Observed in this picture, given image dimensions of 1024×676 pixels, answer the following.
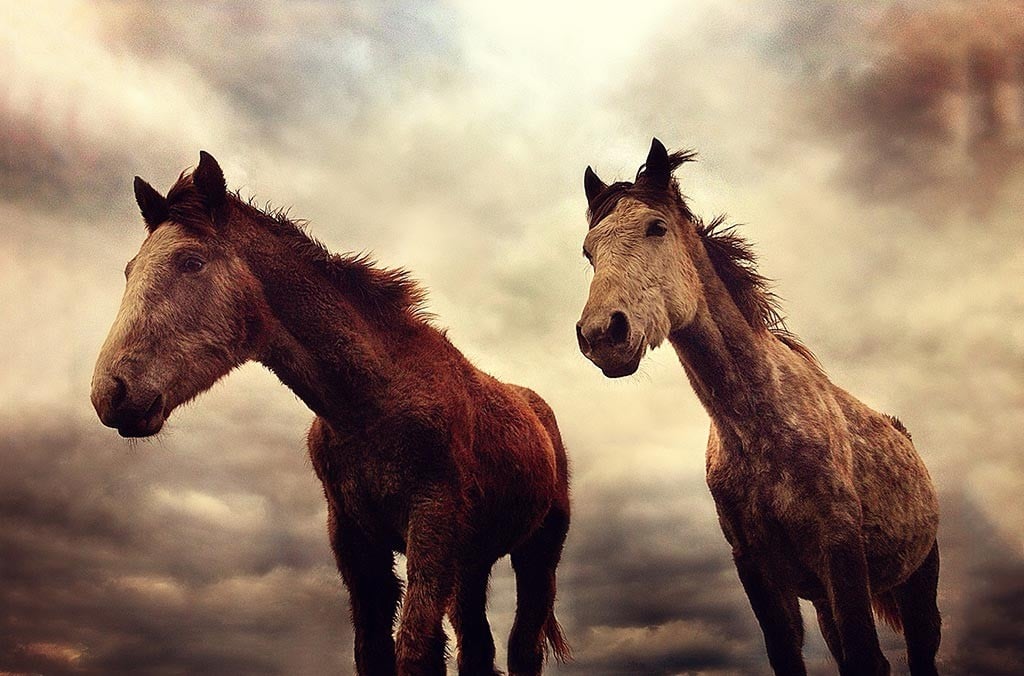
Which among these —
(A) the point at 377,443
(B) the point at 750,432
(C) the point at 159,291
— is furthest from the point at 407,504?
(B) the point at 750,432

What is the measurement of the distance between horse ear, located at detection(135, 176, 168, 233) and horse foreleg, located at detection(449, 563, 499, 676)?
2.01m

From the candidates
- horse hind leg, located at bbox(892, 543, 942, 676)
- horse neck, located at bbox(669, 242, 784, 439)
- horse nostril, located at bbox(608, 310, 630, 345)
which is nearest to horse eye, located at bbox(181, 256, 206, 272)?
horse nostril, located at bbox(608, 310, 630, 345)

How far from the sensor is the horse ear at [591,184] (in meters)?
4.57

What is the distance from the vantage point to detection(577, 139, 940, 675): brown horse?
383 centimetres

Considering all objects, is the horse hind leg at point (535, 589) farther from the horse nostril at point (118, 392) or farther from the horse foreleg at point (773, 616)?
the horse nostril at point (118, 392)

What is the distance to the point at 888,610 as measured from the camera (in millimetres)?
5355

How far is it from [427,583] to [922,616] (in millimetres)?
2962

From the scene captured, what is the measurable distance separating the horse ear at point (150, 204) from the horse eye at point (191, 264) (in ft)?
1.11

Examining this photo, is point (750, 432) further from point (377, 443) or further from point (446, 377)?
point (377, 443)

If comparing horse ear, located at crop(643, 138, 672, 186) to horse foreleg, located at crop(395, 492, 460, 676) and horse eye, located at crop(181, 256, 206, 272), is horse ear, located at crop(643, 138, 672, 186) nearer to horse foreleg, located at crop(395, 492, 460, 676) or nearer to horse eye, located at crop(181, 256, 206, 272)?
horse foreleg, located at crop(395, 492, 460, 676)

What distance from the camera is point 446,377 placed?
4062mm

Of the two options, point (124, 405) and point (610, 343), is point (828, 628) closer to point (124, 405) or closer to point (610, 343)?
point (610, 343)

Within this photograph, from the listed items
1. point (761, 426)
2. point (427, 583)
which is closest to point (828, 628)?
point (761, 426)

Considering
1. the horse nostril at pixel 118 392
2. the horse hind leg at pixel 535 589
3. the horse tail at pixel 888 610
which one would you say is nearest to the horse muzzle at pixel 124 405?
the horse nostril at pixel 118 392
